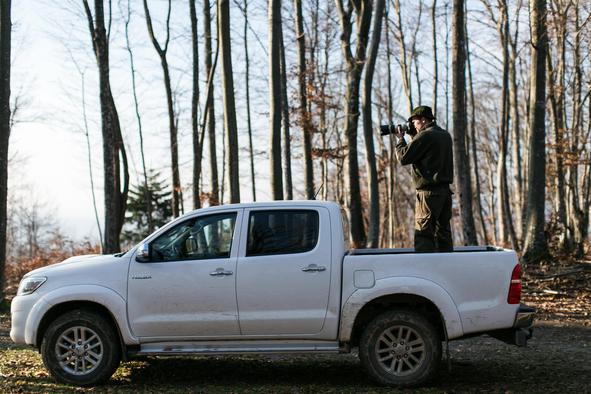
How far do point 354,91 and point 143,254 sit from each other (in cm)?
1400

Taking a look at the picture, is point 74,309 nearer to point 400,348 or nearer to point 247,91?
point 400,348

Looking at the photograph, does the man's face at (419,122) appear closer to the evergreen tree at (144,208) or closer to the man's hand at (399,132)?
the man's hand at (399,132)

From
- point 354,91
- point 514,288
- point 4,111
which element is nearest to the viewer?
point 514,288

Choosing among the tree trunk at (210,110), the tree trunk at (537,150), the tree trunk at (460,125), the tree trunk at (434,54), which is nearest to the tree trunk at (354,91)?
the tree trunk at (460,125)

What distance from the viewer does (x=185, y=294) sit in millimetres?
7660

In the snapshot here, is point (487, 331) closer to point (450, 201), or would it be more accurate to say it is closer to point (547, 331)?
point (450, 201)

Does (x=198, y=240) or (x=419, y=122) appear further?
(x=419, y=122)

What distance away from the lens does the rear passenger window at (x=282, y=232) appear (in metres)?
7.77

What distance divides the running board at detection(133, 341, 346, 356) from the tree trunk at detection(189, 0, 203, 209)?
1953 cm

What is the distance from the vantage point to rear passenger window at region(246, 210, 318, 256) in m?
7.77

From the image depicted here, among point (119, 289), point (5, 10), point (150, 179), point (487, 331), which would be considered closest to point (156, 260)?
point (119, 289)

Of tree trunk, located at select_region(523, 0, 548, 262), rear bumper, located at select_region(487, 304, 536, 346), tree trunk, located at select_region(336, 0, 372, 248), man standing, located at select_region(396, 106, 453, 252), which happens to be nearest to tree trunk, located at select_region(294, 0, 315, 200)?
tree trunk, located at select_region(336, 0, 372, 248)

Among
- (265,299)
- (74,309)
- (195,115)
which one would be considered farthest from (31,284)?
(195,115)

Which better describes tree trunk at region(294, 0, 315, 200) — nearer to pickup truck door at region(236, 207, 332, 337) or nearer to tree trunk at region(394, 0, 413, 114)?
tree trunk at region(394, 0, 413, 114)
